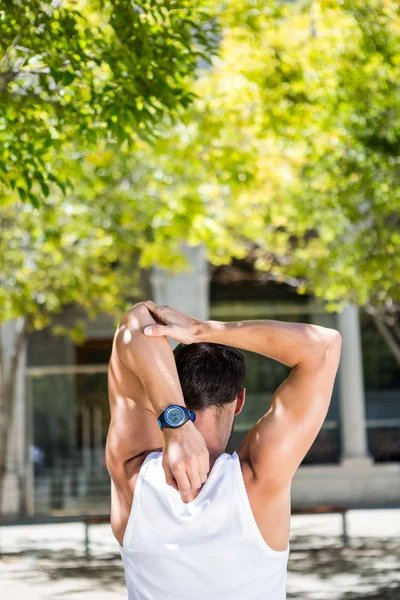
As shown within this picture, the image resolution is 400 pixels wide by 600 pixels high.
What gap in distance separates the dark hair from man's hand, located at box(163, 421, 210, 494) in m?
0.18

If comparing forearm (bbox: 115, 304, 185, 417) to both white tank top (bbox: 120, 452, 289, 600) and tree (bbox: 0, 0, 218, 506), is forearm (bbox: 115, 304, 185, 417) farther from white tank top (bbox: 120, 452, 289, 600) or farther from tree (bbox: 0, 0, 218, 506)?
tree (bbox: 0, 0, 218, 506)

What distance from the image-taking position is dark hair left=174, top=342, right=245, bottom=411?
2023 millimetres

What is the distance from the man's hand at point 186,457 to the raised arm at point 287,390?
13cm

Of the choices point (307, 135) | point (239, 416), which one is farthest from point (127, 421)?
point (239, 416)

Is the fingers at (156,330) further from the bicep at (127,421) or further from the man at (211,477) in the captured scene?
the bicep at (127,421)

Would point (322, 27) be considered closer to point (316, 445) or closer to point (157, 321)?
point (316, 445)

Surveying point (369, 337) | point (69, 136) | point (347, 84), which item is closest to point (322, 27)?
point (347, 84)

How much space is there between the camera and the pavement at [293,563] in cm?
841

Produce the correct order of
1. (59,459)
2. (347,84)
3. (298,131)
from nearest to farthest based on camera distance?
(347,84) < (298,131) < (59,459)

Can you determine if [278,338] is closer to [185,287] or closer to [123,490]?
[123,490]

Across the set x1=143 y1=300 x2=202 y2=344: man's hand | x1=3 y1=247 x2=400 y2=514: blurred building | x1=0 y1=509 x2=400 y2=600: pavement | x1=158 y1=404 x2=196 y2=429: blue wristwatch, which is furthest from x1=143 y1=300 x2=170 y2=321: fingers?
x1=3 y1=247 x2=400 y2=514: blurred building

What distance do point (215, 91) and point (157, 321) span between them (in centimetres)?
1017

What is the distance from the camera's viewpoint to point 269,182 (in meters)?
14.2

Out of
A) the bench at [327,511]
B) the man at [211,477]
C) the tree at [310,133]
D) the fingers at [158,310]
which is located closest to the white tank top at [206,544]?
the man at [211,477]
